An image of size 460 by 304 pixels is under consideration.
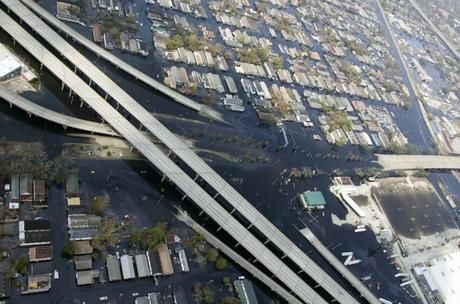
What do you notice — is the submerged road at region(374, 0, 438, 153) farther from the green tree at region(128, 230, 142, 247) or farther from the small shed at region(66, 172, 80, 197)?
the small shed at region(66, 172, 80, 197)

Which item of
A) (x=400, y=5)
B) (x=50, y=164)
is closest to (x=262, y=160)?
(x=50, y=164)

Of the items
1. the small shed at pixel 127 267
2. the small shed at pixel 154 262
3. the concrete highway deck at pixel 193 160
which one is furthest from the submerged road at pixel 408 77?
the small shed at pixel 127 267

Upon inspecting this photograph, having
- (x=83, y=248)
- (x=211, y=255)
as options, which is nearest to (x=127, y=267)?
(x=83, y=248)

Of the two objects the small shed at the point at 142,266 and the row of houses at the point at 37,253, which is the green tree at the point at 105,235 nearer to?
the small shed at the point at 142,266

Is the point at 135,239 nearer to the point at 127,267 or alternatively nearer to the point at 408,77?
the point at 127,267

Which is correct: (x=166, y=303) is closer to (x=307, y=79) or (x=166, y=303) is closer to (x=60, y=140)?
(x=60, y=140)

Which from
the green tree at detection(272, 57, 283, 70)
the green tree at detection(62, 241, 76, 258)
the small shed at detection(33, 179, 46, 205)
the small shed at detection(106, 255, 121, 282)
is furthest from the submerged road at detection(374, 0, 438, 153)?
the small shed at detection(33, 179, 46, 205)
